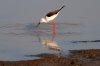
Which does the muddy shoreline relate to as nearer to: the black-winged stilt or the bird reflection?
the bird reflection

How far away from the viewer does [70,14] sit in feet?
54.0

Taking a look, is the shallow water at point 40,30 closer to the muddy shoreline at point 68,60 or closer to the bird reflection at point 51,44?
the bird reflection at point 51,44

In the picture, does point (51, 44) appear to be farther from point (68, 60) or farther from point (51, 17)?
point (51, 17)

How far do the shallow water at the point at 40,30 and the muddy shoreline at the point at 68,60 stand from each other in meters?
0.56

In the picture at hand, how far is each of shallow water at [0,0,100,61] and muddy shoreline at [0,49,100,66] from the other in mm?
564

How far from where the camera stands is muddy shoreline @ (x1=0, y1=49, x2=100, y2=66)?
9180 millimetres

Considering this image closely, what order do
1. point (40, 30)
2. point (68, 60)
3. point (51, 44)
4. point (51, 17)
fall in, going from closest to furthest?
point (68, 60)
point (51, 44)
point (40, 30)
point (51, 17)

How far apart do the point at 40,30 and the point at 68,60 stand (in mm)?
4897

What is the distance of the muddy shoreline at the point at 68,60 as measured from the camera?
9180 mm

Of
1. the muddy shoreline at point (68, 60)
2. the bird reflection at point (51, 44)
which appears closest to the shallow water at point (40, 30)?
the bird reflection at point (51, 44)

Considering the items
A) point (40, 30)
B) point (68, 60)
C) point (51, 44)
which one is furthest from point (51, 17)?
point (68, 60)

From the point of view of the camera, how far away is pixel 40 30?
14.3m

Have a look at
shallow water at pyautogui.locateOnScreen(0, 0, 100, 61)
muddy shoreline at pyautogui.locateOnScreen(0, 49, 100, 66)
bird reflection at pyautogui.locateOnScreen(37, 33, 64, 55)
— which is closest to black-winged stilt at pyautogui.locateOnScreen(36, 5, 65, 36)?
shallow water at pyautogui.locateOnScreen(0, 0, 100, 61)

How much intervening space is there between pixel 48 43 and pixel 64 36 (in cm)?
124
